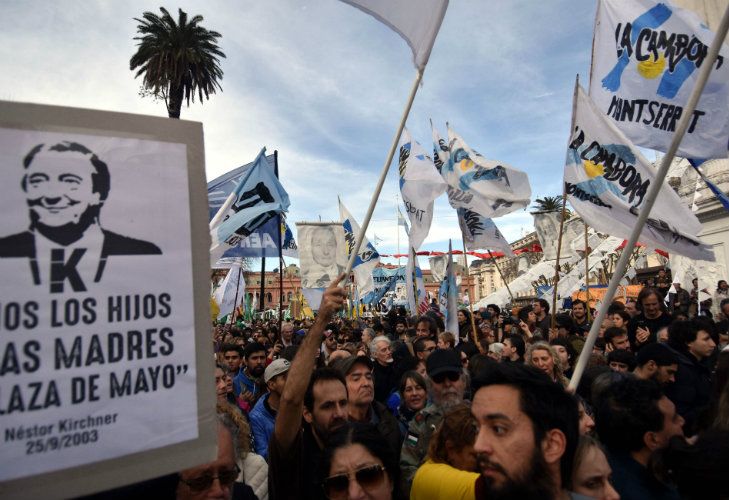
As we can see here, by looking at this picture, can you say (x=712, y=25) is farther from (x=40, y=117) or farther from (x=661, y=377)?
(x=40, y=117)

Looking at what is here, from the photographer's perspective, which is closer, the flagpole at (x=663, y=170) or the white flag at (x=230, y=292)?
the flagpole at (x=663, y=170)

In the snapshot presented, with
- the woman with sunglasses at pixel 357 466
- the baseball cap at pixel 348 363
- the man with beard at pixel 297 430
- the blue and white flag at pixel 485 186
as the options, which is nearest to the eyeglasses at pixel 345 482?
the woman with sunglasses at pixel 357 466

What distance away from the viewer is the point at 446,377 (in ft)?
13.9

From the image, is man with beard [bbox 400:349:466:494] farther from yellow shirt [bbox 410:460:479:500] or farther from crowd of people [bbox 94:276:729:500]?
yellow shirt [bbox 410:460:479:500]

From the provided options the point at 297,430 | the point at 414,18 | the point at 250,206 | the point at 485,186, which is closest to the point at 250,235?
the point at 250,206

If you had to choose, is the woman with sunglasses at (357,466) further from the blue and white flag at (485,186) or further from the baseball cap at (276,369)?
the blue and white flag at (485,186)

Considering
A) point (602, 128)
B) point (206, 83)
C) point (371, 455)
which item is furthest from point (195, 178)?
point (206, 83)

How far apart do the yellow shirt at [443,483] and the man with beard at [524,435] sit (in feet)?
0.53

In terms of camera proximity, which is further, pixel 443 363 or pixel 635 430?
pixel 443 363

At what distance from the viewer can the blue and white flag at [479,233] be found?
31.3 feet

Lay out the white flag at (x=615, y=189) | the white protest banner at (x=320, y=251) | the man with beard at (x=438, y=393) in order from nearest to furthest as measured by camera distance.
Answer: the man with beard at (x=438, y=393) < the white flag at (x=615, y=189) < the white protest banner at (x=320, y=251)

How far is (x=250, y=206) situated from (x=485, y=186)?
447 cm

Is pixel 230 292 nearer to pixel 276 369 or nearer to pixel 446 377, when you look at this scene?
pixel 276 369

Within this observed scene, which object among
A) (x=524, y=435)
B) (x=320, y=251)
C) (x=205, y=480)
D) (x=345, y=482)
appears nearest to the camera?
(x=524, y=435)
